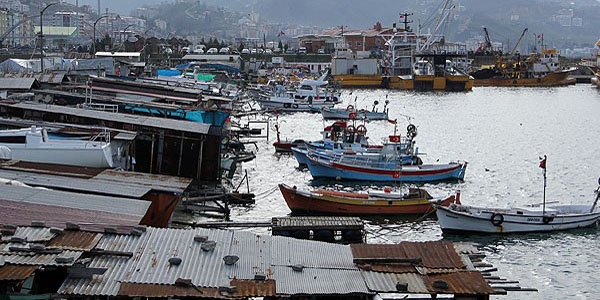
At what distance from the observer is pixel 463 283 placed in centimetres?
1206

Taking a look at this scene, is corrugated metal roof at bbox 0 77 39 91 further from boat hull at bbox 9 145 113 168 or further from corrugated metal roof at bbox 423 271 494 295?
corrugated metal roof at bbox 423 271 494 295

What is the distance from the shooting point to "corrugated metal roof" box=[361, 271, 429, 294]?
38.1 feet

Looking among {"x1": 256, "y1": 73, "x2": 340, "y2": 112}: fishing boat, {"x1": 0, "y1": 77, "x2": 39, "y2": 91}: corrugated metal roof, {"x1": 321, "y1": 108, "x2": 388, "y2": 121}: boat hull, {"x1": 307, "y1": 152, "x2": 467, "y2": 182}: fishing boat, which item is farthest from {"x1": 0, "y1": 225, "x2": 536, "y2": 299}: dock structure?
{"x1": 256, "y1": 73, "x2": 340, "y2": 112}: fishing boat

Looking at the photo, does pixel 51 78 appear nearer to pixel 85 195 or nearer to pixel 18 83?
pixel 18 83

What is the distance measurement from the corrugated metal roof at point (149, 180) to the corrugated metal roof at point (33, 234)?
22.2 feet

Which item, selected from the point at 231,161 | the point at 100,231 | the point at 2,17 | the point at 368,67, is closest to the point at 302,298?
the point at 100,231

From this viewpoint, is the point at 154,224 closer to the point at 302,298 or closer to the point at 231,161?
the point at 302,298

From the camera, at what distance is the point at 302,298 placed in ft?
38.0

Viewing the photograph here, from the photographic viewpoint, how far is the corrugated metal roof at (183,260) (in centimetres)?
1155

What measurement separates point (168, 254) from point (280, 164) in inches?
1173

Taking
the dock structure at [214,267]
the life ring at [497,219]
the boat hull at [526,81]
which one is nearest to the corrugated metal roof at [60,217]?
the dock structure at [214,267]

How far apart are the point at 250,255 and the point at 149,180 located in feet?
28.1

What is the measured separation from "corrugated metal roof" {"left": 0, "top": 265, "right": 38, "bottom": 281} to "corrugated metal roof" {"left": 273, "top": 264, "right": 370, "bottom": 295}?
3.67 metres

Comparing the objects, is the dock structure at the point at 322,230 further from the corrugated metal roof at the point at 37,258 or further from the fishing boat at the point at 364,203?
the fishing boat at the point at 364,203
